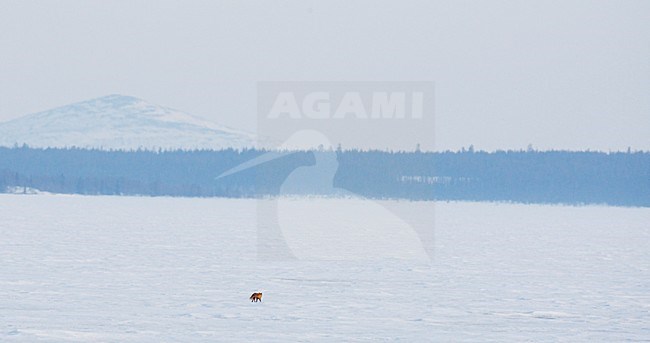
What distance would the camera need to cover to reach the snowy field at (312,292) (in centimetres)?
1316

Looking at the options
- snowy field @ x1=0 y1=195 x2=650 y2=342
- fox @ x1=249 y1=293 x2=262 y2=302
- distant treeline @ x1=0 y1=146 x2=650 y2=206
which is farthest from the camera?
distant treeline @ x1=0 y1=146 x2=650 y2=206

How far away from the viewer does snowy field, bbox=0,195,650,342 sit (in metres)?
13.2

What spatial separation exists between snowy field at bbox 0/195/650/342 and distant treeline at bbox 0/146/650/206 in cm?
9205

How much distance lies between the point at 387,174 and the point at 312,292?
378 ft

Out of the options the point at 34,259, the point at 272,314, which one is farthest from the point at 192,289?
the point at 34,259

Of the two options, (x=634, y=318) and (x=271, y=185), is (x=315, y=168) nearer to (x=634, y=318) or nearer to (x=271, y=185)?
(x=271, y=185)

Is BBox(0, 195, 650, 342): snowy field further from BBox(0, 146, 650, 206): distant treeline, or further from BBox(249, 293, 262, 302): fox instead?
BBox(0, 146, 650, 206): distant treeline

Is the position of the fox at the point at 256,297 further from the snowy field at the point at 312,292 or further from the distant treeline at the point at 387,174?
the distant treeline at the point at 387,174

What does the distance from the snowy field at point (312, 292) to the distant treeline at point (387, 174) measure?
9205 centimetres

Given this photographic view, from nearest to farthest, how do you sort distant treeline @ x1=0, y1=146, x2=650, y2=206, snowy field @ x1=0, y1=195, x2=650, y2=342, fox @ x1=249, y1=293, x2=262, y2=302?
snowy field @ x1=0, y1=195, x2=650, y2=342
fox @ x1=249, y1=293, x2=262, y2=302
distant treeline @ x1=0, y1=146, x2=650, y2=206

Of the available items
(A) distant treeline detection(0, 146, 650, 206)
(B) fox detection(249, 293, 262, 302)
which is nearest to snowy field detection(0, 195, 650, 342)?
(B) fox detection(249, 293, 262, 302)

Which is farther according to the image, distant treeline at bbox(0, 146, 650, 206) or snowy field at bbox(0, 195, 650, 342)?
distant treeline at bbox(0, 146, 650, 206)

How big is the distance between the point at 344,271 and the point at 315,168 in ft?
451

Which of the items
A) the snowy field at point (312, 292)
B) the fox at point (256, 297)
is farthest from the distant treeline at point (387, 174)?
the fox at point (256, 297)
